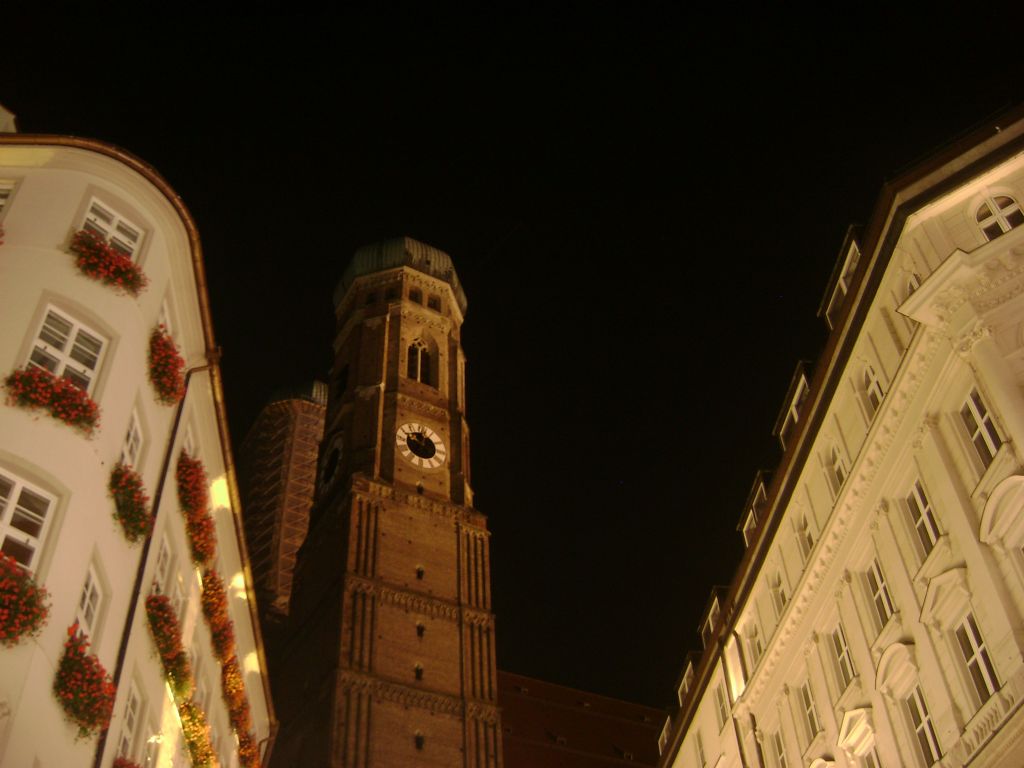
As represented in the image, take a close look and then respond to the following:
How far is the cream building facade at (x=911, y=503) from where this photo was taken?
18.1 m

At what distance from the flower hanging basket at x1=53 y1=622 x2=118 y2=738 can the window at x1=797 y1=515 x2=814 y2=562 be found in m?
15.1

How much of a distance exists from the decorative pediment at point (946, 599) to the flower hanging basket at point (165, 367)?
1265 cm

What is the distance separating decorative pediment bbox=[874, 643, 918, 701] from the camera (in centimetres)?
2031

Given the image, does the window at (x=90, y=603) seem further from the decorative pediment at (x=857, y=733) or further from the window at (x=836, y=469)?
the window at (x=836, y=469)

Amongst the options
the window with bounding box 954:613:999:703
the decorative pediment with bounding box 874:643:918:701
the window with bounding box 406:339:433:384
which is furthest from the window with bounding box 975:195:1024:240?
the window with bounding box 406:339:433:384

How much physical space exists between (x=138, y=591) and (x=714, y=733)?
18.2 m

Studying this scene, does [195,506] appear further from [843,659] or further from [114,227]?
[843,659]

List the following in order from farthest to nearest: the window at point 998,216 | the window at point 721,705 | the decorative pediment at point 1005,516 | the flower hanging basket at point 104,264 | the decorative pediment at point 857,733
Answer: the window at point 721,705
the decorative pediment at point 857,733
the window at point 998,216
the flower hanging basket at point 104,264
the decorative pediment at point 1005,516

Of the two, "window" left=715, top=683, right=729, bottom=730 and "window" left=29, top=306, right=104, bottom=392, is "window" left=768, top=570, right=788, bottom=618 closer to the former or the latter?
"window" left=715, top=683, right=729, bottom=730

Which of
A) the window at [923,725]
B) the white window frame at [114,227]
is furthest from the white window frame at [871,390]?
the white window frame at [114,227]

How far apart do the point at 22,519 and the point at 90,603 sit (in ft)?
6.07

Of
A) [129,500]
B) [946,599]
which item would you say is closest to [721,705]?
[946,599]

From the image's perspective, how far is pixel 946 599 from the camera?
19.1 meters

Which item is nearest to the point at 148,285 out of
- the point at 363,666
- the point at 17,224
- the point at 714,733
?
the point at 17,224
